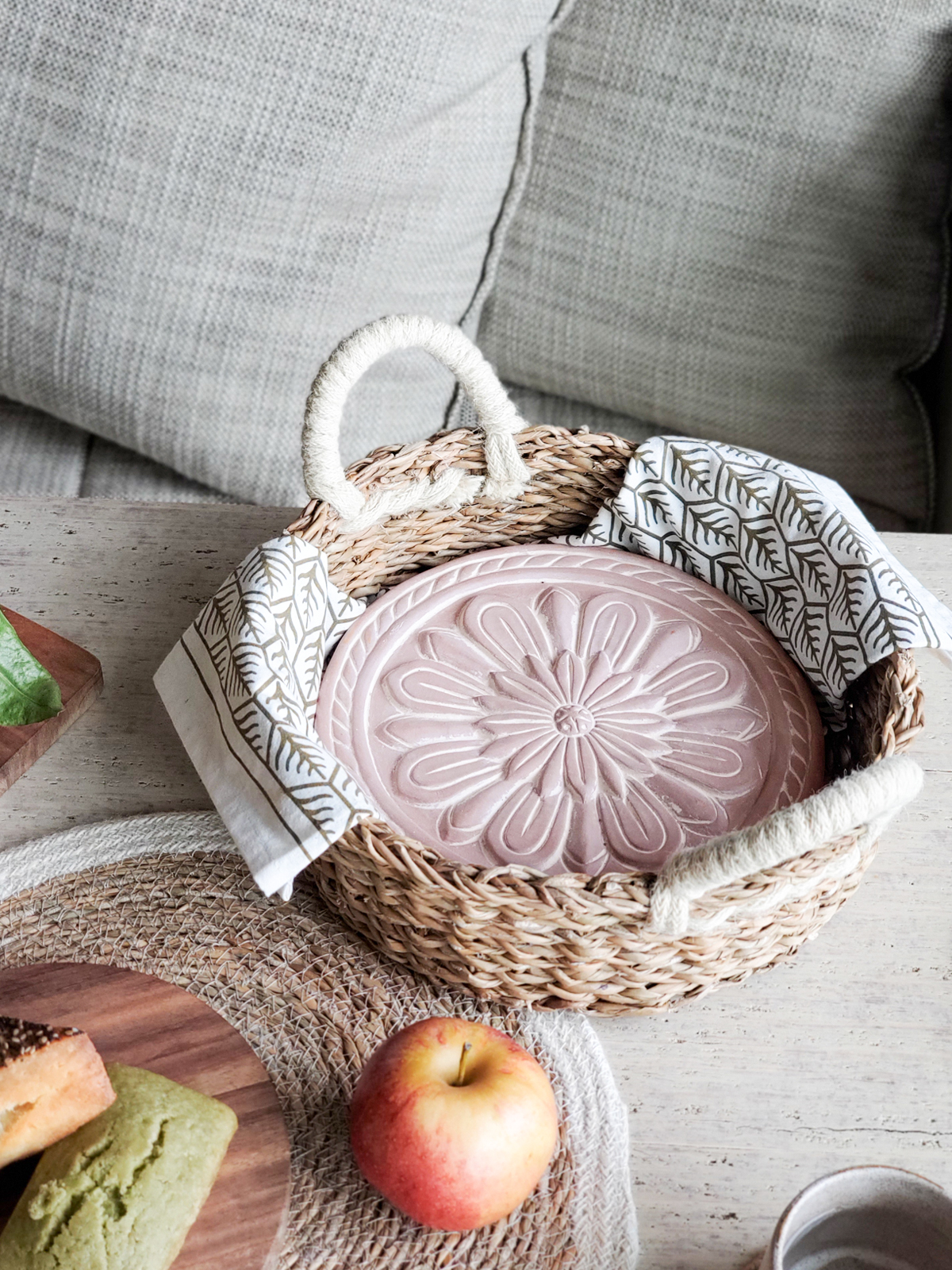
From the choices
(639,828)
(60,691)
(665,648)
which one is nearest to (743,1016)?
(639,828)

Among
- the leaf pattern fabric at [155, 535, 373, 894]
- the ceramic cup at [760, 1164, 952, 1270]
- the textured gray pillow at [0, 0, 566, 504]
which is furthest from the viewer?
the textured gray pillow at [0, 0, 566, 504]

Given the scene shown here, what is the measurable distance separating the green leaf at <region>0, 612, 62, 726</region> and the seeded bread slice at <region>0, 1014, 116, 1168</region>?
7.9 inches

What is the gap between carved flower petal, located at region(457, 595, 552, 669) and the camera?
639mm

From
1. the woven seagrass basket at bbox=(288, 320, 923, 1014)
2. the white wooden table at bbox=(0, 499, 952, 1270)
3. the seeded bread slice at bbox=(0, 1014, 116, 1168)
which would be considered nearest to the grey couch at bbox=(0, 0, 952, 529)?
the white wooden table at bbox=(0, 499, 952, 1270)

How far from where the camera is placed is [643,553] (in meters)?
0.72

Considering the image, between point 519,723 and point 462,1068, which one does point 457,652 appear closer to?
point 519,723

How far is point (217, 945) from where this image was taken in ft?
1.82

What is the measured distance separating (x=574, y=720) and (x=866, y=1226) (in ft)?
0.93

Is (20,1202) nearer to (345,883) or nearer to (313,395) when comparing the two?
(345,883)

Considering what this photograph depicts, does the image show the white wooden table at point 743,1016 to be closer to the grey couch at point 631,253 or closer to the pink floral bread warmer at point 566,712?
the pink floral bread warmer at point 566,712

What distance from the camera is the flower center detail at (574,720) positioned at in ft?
1.95

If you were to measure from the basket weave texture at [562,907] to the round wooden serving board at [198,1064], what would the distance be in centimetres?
9

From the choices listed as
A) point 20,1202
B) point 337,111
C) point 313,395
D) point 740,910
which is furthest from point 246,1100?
point 337,111

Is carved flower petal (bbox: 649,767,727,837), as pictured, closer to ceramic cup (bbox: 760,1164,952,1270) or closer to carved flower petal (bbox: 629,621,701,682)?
carved flower petal (bbox: 629,621,701,682)
